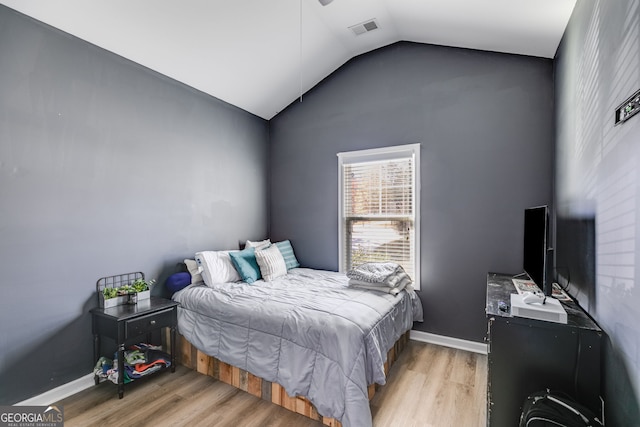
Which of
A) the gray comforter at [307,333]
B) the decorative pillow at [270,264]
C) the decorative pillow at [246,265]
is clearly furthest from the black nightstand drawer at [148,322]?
the decorative pillow at [270,264]

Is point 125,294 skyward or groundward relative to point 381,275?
groundward

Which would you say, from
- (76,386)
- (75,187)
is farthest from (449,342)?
(75,187)

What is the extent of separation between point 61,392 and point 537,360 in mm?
3163

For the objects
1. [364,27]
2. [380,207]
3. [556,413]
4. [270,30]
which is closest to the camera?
[556,413]

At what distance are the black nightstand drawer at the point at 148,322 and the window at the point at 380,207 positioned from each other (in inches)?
77.4

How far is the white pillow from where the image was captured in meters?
2.95

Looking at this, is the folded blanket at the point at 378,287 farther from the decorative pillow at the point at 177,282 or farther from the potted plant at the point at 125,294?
the potted plant at the point at 125,294

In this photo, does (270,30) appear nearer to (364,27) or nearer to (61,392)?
(364,27)

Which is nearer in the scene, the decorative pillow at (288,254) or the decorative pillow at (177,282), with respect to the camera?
the decorative pillow at (177,282)

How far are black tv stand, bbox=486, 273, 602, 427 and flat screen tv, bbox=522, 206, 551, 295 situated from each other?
0.22 metres

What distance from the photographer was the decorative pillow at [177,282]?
289 centimetres

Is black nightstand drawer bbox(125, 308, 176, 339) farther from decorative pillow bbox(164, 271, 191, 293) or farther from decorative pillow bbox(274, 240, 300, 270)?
decorative pillow bbox(274, 240, 300, 270)

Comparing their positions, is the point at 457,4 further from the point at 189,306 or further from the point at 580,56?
the point at 189,306

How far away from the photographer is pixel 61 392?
2.26 meters
